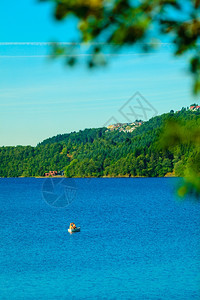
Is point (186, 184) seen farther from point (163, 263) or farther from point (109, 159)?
point (109, 159)

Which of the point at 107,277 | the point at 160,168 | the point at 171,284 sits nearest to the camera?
the point at 171,284

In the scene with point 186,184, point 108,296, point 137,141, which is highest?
point 137,141

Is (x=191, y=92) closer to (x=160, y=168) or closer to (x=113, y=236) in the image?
(x=113, y=236)

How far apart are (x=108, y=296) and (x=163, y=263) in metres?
8.92

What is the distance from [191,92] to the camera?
294 cm

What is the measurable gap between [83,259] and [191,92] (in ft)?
113

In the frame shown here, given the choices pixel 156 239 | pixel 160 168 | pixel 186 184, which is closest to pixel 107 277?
pixel 156 239

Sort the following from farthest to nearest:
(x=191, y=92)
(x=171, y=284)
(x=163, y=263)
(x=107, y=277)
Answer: (x=163, y=263)
(x=107, y=277)
(x=171, y=284)
(x=191, y=92)

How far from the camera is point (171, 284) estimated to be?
93.5ft

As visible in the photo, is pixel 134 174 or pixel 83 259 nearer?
pixel 83 259

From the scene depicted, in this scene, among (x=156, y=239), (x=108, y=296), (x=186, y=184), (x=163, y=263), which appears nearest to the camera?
(x=186, y=184)

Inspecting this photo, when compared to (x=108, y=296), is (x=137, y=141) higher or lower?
higher

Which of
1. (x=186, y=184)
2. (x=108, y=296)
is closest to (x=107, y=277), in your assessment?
(x=108, y=296)

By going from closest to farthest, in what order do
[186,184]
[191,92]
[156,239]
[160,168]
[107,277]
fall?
[191,92]
[186,184]
[107,277]
[156,239]
[160,168]
